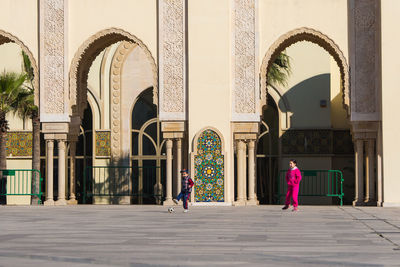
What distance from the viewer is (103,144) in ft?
85.6

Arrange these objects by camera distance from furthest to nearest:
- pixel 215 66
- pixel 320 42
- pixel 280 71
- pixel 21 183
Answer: pixel 21 183
pixel 280 71
pixel 320 42
pixel 215 66

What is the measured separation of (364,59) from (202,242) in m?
11.3

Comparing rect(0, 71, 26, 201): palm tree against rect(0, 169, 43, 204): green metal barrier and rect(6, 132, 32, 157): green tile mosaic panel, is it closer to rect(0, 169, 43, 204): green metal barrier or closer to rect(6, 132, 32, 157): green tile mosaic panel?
rect(0, 169, 43, 204): green metal barrier

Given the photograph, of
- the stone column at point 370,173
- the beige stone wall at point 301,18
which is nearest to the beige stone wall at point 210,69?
the beige stone wall at point 301,18

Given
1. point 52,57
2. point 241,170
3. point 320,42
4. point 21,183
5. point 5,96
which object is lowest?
point 21,183

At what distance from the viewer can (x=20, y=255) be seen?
24.1 feet

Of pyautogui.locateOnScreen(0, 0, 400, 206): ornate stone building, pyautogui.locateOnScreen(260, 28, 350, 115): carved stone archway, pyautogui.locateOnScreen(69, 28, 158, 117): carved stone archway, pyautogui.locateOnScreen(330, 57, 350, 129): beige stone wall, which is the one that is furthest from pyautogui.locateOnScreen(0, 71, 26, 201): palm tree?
pyautogui.locateOnScreen(330, 57, 350, 129): beige stone wall

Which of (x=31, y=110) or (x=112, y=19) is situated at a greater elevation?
(x=112, y=19)

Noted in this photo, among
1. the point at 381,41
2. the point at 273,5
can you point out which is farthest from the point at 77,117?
the point at 381,41

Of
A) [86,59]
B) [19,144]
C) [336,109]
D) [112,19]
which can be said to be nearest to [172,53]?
[112,19]

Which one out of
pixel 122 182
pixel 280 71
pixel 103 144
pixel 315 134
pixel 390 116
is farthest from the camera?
pixel 103 144

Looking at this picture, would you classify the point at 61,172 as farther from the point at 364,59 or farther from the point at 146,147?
the point at 364,59

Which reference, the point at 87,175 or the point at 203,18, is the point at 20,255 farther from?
the point at 87,175

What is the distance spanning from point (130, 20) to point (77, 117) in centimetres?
261
